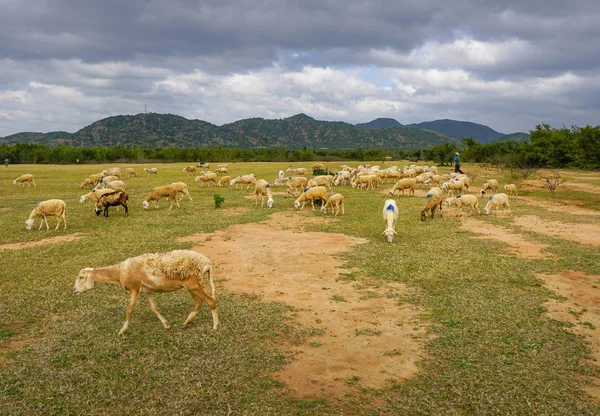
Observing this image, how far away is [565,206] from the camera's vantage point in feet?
88.4

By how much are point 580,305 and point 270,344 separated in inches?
322

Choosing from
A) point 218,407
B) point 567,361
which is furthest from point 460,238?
point 218,407

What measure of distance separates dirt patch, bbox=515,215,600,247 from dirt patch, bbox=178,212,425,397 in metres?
9.51

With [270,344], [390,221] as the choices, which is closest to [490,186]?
[390,221]

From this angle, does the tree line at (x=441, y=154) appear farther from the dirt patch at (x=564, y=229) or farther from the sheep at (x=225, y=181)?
the sheep at (x=225, y=181)

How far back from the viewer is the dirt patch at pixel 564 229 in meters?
17.1

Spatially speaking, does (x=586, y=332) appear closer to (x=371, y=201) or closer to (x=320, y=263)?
(x=320, y=263)

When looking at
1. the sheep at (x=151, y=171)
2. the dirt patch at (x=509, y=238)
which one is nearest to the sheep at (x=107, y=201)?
the dirt patch at (x=509, y=238)

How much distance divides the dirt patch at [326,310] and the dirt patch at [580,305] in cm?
339

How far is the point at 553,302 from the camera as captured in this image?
1010 cm

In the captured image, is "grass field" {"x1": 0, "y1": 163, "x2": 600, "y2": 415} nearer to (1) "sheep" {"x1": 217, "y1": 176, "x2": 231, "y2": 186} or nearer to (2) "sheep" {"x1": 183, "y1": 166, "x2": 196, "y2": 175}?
(1) "sheep" {"x1": 217, "y1": 176, "x2": 231, "y2": 186}

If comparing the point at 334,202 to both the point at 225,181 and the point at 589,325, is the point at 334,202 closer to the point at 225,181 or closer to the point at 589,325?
the point at 589,325

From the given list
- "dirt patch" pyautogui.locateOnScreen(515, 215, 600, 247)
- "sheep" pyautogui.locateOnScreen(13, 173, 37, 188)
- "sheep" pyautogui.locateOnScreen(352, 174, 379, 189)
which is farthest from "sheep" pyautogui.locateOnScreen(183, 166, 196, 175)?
"dirt patch" pyautogui.locateOnScreen(515, 215, 600, 247)

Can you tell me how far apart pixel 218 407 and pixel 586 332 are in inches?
317
